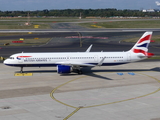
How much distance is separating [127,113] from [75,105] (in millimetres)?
6826

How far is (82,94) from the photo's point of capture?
4062 centimetres

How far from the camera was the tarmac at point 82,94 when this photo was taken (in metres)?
32.1

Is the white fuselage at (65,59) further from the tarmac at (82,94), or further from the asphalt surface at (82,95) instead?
the asphalt surface at (82,95)

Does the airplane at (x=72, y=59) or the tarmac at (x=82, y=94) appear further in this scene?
the airplane at (x=72, y=59)

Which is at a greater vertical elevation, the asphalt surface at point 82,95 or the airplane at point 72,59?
the airplane at point 72,59

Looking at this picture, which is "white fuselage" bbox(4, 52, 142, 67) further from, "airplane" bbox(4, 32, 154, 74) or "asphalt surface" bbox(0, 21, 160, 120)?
"asphalt surface" bbox(0, 21, 160, 120)

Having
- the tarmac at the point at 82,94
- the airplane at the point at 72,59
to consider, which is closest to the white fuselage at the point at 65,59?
the airplane at the point at 72,59

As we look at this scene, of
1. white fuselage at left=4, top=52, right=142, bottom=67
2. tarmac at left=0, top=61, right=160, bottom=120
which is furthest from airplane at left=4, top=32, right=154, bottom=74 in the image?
tarmac at left=0, top=61, right=160, bottom=120

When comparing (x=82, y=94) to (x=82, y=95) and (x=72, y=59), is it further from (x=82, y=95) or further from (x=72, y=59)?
(x=72, y=59)

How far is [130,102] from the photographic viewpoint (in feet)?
120

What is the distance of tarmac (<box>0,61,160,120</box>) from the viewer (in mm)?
32094

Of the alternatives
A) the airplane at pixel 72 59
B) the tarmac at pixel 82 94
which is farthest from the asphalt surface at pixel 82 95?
the airplane at pixel 72 59

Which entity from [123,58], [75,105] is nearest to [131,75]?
[123,58]

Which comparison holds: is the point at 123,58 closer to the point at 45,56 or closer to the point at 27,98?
the point at 45,56
